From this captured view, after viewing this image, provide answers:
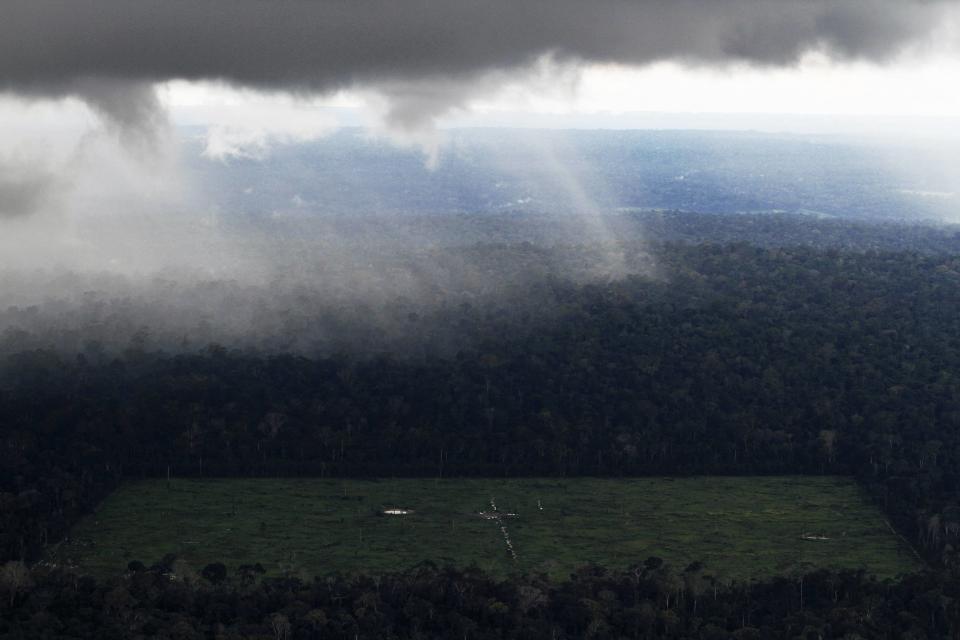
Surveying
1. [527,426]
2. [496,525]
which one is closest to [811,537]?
[496,525]

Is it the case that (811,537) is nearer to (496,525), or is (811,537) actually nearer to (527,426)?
(496,525)

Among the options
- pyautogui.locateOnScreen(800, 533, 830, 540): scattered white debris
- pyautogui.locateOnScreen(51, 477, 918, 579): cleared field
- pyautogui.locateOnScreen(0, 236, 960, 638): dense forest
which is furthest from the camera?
pyautogui.locateOnScreen(800, 533, 830, 540): scattered white debris

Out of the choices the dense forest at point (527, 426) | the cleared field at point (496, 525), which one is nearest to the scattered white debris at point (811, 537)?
the cleared field at point (496, 525)

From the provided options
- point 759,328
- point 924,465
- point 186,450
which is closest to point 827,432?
point 924,465

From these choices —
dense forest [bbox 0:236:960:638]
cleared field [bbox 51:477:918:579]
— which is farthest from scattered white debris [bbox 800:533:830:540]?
dense forest [bbox 0:236:960:638]

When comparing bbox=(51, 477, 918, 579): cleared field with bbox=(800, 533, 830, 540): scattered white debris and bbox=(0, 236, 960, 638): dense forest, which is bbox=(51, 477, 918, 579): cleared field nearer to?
bbox=(800, 533, 830, 540): scattered white debris

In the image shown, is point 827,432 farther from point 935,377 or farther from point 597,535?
point 597,535
